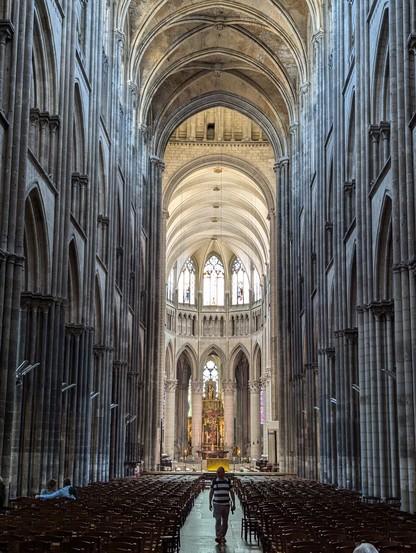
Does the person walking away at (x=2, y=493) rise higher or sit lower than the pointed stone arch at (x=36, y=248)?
lower

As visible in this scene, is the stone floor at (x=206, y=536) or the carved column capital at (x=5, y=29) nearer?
the stone floor at (x=206, y=536)

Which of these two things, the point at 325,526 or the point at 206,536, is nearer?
the point at 325,526

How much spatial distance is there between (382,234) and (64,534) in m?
16.9

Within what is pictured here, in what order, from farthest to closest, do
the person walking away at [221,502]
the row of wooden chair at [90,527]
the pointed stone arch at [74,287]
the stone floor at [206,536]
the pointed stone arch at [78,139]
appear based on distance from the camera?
the pointed stone arch at [78,139] → the pointed stone arch at [74,287] → the person walking away at [221,502] → the stone floor at [206,536] → the row of wooden chair at [90,527]

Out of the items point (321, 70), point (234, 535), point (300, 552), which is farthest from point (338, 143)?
point (300, 552)

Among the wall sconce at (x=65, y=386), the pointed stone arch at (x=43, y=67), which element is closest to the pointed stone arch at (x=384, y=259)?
the wall sconce at (x=65, y=386)

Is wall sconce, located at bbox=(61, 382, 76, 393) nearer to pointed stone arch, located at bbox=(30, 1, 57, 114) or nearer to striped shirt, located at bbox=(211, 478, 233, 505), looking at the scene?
pointed stone arch, located at bbox=(30, 1, 57, 114)

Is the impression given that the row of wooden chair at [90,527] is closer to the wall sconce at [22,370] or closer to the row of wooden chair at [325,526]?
the row of wooden chair at [325,526]

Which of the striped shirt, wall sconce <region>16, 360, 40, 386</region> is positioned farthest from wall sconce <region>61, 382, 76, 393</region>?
the striped shirt

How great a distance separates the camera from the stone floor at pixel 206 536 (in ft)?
55.9

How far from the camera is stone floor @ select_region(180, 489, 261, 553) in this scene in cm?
1703

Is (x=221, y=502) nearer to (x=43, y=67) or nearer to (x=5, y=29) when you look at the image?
(x=5, y=29)

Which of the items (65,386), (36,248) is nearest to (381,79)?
(36,248)

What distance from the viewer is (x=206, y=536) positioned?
19781 millimetres
